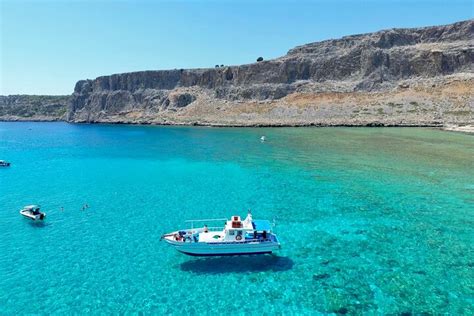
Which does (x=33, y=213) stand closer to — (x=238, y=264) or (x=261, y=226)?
(x=238, y=264)

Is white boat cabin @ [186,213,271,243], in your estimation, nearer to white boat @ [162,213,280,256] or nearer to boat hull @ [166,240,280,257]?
white boat @ [162,213,280,256]

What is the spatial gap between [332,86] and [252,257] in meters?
112

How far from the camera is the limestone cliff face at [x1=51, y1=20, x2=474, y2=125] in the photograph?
106125mm

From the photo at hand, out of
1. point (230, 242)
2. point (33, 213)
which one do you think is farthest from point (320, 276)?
point (33, 213)

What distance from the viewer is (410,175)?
38969mm

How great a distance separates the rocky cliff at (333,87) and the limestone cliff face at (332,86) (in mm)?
278

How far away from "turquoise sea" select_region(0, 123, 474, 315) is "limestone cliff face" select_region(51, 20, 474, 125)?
63.7 meters

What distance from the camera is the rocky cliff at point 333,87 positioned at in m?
105

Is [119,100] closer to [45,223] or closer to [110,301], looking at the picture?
[45,223]

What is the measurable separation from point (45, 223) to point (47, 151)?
1832 inches

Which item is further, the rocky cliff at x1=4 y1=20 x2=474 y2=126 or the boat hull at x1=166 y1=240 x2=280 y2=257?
the rocky cliff at x1=4 y1=20 x2=474 y2=126

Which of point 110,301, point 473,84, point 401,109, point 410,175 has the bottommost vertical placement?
point 110,301

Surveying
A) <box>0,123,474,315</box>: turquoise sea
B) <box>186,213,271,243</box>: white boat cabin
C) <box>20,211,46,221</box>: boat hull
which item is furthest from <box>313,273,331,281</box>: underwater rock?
<box>20,211,46,221</box>: boat hull

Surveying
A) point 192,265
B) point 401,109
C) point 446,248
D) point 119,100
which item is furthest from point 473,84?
point 119,100
